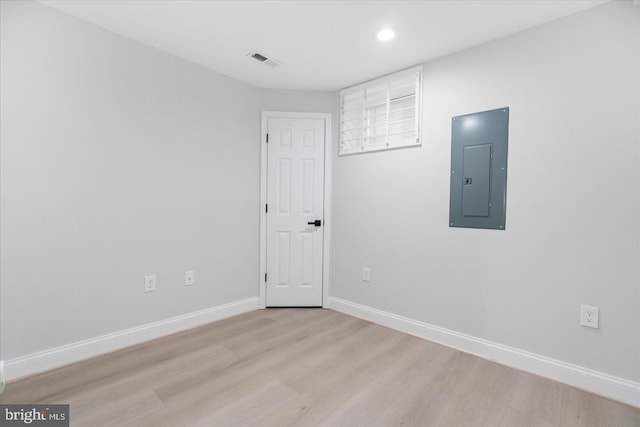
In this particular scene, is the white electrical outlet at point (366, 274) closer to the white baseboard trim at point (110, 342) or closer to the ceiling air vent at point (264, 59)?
the white baseboard trim at point (110, 342)

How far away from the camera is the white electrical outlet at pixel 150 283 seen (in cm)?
249

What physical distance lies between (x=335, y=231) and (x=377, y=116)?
51.3 inches

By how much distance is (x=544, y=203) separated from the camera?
2059 mm

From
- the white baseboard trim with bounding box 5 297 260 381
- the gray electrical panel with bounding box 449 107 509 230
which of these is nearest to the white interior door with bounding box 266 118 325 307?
the white baseboard trim with bounding box 5 297 260 381

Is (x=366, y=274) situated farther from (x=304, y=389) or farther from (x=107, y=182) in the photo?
(x=107, y=182)

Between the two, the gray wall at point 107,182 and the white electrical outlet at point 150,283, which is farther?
the white electrical outlet at point 150,283

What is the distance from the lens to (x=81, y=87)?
2.13 meters

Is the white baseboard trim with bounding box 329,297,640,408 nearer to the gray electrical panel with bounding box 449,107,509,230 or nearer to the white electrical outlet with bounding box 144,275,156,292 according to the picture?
the gray electrical panel with bounding box 449,107,509,230

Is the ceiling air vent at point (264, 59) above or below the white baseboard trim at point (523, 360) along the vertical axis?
above

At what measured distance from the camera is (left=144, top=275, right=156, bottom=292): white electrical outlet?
2.49m

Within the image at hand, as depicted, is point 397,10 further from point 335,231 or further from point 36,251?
point 36,251

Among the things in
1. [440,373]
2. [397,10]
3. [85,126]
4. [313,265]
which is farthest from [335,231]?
[85,126]

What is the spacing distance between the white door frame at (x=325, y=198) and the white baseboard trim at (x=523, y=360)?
0.64 meters

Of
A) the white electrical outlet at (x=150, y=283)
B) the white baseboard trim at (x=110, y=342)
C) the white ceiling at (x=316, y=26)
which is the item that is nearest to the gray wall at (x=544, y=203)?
the white ceiling at (x=316, y=26)
